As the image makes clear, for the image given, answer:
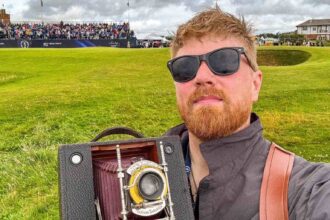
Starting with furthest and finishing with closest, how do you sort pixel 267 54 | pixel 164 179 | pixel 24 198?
pixel 267 54
pixel 24 198
pixel 164 179

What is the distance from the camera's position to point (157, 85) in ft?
55.8

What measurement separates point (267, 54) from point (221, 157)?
108 feet

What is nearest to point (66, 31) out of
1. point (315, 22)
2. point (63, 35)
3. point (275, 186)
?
point (63, 35)

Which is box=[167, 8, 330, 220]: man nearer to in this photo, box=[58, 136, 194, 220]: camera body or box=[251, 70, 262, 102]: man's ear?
box=[251, 70, 262, 102]: man's ear

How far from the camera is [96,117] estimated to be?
12.1 meters

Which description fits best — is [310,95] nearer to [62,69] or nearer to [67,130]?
[67,130]

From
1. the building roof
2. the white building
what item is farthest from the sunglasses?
the building roof

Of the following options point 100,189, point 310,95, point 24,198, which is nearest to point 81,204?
point 100,189

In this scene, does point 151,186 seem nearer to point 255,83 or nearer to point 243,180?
point 243,180

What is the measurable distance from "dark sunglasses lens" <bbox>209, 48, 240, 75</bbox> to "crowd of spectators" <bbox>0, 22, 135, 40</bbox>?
59601mm

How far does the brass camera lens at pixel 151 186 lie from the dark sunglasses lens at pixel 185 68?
1.09 metres

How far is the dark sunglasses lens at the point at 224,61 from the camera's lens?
10.2 feet

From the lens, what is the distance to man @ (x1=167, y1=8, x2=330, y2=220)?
2.91 metres

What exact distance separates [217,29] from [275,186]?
1122mm
